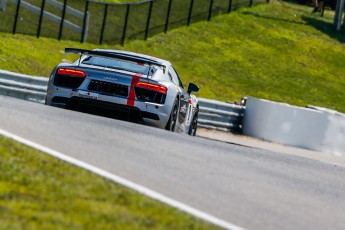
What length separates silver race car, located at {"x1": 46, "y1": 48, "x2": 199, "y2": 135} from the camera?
1511cm

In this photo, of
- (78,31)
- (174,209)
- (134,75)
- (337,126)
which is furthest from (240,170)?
(78,31)

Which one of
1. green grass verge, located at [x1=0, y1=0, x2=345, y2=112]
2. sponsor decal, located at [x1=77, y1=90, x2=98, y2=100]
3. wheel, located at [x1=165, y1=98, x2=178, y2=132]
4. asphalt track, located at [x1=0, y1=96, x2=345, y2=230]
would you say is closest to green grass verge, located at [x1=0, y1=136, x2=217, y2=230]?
asphalt track, located at [x1=0, y1=96, x2=345, y2=230]

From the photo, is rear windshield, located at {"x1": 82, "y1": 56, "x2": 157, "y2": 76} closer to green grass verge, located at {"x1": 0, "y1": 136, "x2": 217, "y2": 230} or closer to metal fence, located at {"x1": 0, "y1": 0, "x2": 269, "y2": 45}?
green grass verge, located at {"x1": 0, "y1": 136, "x2": 217, "y2": 230}

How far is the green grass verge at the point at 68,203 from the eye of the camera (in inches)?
256

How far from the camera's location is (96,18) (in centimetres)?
3522

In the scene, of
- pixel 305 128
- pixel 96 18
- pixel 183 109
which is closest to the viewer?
pixel 183 109

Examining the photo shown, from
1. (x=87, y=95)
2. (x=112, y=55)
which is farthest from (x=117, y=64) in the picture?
(x=87, y=95)

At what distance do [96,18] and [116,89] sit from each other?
20343mm

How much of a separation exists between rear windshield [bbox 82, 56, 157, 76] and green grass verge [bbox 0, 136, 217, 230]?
7.13 meters

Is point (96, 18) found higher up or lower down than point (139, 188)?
lower down

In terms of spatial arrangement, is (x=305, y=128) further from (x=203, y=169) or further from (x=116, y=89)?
(x=203, y=169)

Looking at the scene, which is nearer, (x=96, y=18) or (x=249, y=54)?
(x=96, y=18)

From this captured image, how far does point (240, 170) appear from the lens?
10.6 meters

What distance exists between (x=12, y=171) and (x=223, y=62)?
30975 millimetres
